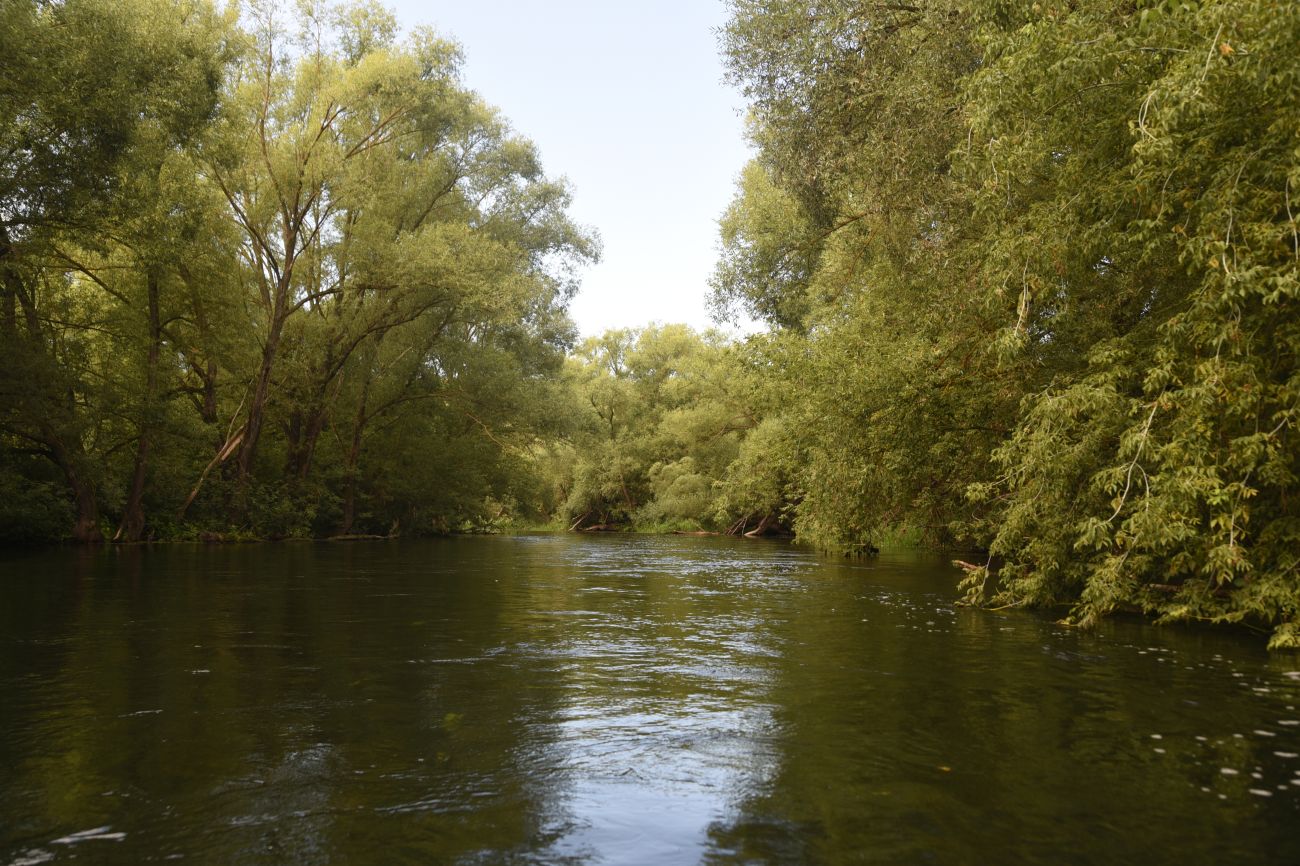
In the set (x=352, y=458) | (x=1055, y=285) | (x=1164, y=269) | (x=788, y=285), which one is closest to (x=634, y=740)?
(x=1055, y=285)

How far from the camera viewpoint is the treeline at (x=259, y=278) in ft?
66.1

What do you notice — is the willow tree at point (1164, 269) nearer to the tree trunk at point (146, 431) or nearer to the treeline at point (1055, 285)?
the treeline at point (1055, 285)

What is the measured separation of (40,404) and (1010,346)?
24.0m

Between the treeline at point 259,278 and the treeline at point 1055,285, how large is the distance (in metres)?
13.6

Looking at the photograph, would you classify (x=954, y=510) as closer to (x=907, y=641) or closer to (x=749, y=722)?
(x=907, y=641)

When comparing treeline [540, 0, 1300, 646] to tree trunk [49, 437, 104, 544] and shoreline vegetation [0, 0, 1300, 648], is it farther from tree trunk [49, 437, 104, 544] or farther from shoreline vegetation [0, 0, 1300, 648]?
tree trunk [49, 437, 104, 544]

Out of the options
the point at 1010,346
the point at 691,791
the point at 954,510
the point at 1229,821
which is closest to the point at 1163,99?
the point at 1010,346

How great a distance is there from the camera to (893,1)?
15312 millimetres

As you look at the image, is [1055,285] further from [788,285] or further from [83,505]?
[83,505]

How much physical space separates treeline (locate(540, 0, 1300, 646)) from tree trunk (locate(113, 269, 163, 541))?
18.1 meters

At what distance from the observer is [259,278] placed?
1412 inches

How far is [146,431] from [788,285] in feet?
64.4

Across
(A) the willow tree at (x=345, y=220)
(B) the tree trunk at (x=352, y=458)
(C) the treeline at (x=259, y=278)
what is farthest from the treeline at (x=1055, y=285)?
(B) the tree trunk at (x=352, y=458)

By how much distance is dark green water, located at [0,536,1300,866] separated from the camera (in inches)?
170
